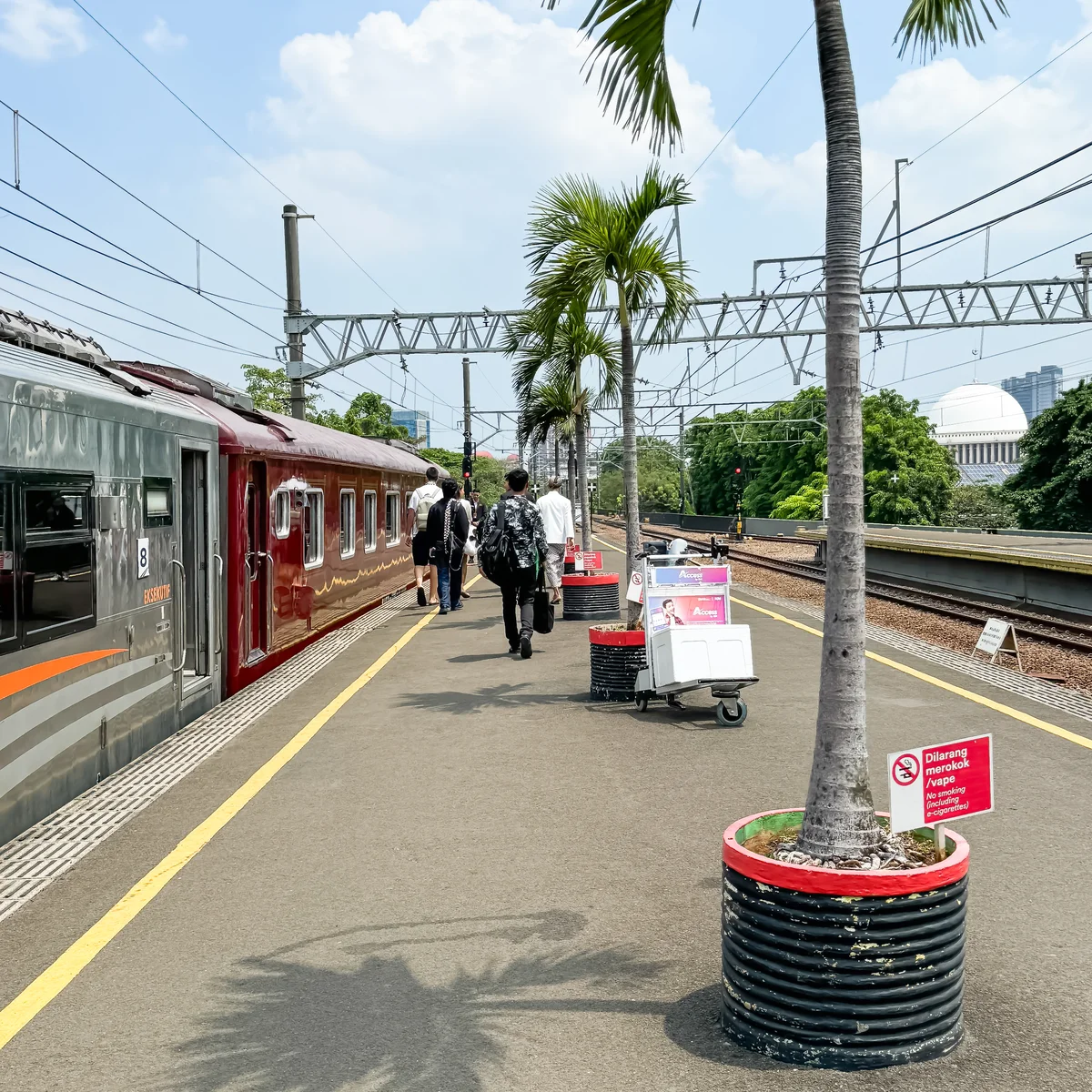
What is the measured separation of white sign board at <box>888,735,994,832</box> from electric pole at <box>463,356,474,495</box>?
38648 millimetres

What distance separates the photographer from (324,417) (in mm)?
48156

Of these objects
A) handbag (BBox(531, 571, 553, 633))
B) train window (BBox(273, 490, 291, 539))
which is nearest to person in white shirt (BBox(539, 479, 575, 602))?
handbag (BBox(531, 571, 553, 633))

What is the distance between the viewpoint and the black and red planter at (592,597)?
54.6 feet

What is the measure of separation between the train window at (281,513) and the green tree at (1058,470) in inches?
1664

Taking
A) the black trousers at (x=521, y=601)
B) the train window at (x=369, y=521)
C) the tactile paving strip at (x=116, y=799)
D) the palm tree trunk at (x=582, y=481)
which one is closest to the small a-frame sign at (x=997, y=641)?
the black trousers at (x=521, y=601)

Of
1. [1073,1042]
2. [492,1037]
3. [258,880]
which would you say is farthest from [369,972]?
[1073,1042]

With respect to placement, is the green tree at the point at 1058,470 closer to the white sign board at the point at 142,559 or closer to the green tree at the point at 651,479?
the white sign board at the point at 142,559

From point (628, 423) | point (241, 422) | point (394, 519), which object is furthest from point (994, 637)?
point (394, 519)

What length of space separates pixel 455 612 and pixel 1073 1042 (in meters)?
14.5

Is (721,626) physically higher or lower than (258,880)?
higher

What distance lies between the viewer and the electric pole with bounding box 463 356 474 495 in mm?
45156

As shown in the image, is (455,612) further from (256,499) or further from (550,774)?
(550,774)

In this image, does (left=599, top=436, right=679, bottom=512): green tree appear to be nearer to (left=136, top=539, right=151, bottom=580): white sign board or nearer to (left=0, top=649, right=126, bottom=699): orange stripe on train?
(left=136, top=539, right=151, bottom=580): white sign board

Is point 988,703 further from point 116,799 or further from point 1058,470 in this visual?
point 1058,470
